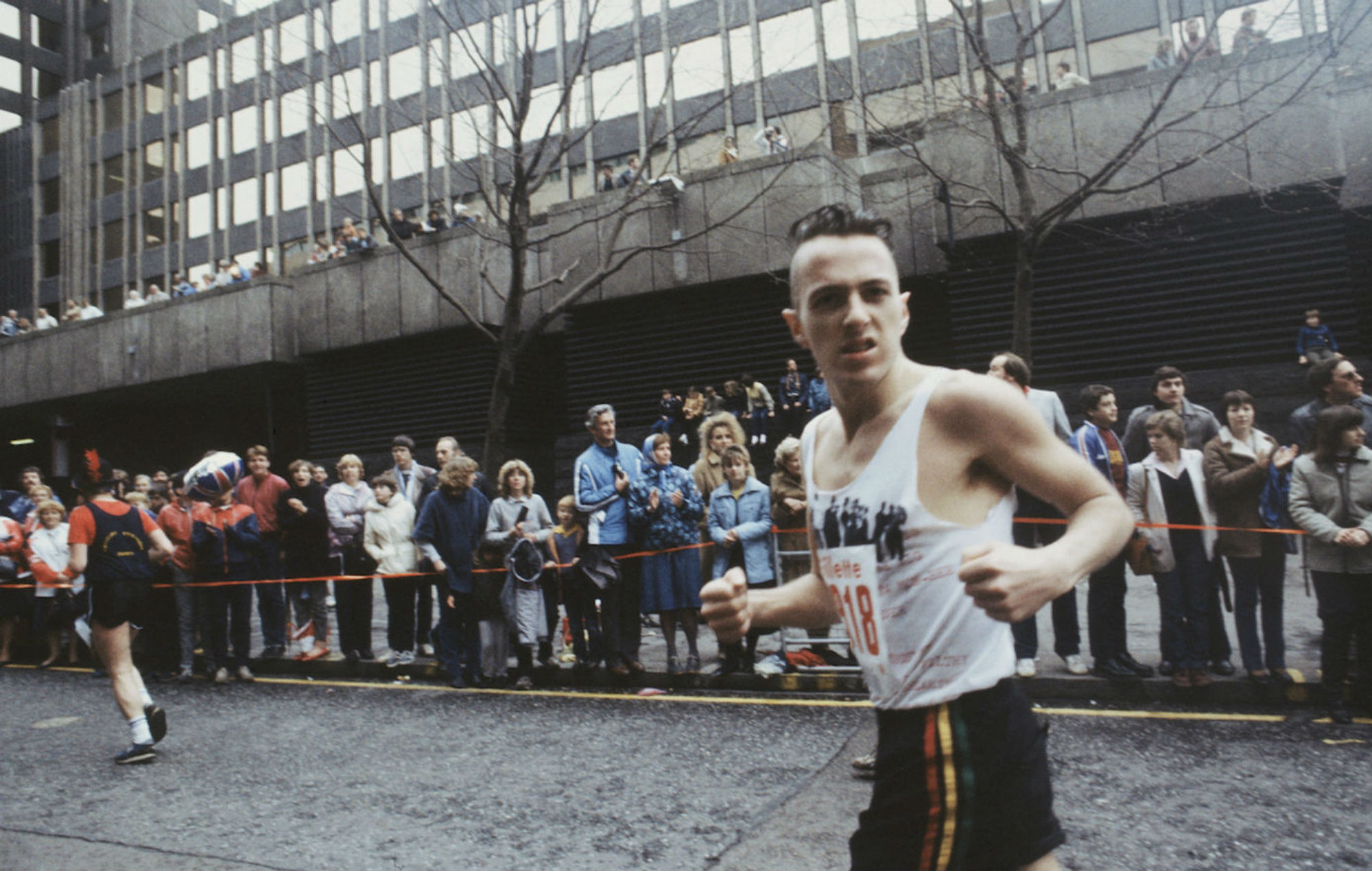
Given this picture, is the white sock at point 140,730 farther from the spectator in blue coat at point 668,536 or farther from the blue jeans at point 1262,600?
the blue jeans at point 1262,600

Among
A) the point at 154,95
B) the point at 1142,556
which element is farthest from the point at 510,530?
the point at 154,95

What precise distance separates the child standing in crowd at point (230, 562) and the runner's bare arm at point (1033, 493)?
8.42 meters

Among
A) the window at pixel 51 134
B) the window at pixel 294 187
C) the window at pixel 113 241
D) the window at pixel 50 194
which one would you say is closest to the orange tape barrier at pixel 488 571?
the window at pixel 294 187

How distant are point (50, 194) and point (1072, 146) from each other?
150 feet

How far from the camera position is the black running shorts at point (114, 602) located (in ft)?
19.7

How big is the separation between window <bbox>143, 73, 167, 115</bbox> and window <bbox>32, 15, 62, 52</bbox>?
10067 millimetres

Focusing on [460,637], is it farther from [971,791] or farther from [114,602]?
[971,791]

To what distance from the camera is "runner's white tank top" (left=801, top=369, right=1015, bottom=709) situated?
1.67 m

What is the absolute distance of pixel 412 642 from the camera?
29.3ft

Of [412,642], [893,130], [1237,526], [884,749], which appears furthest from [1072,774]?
[893,130]

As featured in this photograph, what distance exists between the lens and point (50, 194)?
142 ft

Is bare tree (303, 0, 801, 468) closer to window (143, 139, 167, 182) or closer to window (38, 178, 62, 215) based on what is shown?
window (143, 139, 167, 182)

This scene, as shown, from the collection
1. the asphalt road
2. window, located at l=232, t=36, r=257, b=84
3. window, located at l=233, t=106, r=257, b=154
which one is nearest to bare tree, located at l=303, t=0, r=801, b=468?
the asphalt road

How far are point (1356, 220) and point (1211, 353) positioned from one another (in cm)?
326
